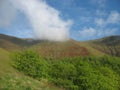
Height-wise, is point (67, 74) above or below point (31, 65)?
below

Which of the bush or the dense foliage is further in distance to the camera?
the bush

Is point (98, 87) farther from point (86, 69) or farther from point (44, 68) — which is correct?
point (44, 68)

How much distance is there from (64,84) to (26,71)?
1550 cm

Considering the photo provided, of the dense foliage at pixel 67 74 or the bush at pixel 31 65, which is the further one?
the bush at pixel 31 65

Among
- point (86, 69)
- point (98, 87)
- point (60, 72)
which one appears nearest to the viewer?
point (98, 87)

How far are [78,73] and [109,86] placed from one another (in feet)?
35.3

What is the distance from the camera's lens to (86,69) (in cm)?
10538

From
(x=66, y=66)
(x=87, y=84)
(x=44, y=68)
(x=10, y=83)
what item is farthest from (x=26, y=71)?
(x=10, y=83)

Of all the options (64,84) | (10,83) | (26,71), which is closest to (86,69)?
(64,84)

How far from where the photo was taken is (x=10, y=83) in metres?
22.4

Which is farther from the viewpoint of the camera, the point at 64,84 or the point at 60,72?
the point at 60,72

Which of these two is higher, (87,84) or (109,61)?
(109,61)

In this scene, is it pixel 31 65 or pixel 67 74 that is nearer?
pixel 31 65

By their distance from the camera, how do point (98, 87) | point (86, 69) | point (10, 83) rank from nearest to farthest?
point (10, 83) → point (98, 87) → point (86, 69)
